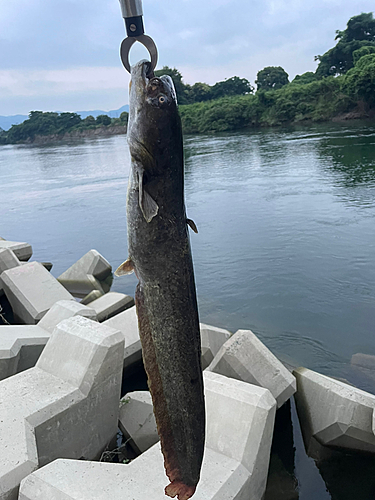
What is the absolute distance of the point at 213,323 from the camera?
8.21 meters

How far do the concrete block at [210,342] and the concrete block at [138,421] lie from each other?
1.14 meters

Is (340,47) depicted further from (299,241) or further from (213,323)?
(213,323)

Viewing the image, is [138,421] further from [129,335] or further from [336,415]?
[336,415]

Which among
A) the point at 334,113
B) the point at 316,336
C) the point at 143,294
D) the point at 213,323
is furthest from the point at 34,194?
the point at 334,113

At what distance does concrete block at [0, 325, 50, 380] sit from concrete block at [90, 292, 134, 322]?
243 centimetres

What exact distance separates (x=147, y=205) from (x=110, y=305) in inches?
260

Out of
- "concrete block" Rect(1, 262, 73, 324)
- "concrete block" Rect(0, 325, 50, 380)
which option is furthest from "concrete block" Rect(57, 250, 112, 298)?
"concrete block" Rect(0, 325, 50, 380)

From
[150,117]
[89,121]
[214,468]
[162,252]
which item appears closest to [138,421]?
[214,468]

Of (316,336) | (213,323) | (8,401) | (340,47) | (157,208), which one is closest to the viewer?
(157,208)

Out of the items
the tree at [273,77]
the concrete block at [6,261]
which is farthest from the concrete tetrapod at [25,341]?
the tree at [273,77]

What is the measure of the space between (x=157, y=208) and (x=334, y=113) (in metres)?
46.6

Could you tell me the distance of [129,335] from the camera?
5.93 meters

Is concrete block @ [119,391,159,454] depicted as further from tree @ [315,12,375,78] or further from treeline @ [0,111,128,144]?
treeline @ [0,111,128,144]

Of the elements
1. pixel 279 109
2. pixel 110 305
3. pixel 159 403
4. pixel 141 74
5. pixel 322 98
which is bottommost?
pixel 110 305
